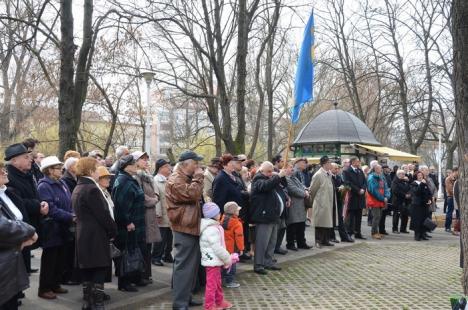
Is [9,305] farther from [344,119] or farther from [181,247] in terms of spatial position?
[344,119]

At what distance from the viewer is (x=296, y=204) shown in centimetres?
1057

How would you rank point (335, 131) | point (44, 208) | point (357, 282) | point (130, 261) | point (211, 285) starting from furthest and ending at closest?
1. point (335, 131)
2. point (357, 282)
3. point (130, 261)
4. point (211, 285)
5. point (44, 208)

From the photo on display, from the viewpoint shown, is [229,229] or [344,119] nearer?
[229,229]

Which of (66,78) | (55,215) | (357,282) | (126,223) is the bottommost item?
(357,282)

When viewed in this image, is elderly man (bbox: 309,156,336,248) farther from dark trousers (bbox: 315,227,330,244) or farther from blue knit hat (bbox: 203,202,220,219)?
blue knit hat (bbox: 203,202,220,219)

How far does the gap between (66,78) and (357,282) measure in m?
7.43

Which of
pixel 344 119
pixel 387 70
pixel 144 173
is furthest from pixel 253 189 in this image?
pixel 387 70

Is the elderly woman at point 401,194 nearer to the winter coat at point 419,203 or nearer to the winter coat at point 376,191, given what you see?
the winter coat at point 419,203

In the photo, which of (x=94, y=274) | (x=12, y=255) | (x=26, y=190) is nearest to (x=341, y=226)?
(x=94, y=274)

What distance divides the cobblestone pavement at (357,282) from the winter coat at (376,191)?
170cm

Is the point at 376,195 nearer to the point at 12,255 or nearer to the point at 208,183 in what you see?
the point at 208,183

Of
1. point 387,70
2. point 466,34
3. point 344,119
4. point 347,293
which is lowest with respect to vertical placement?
point 347,293

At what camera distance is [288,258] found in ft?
32.2

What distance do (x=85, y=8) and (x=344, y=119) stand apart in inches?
550
